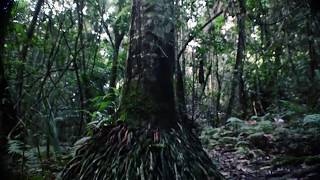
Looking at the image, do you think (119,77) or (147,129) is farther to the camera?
(119,77)

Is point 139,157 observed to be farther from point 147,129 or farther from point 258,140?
point 258,140

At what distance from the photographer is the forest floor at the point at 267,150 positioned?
4.82 meters

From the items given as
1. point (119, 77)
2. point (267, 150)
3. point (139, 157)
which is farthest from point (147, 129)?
point (119, 77)

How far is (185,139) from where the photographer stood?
4.14 metres

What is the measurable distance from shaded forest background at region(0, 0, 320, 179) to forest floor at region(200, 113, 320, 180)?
0.7 inches

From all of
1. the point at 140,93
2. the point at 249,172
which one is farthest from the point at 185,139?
the point at 249,172

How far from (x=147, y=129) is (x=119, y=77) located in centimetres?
634

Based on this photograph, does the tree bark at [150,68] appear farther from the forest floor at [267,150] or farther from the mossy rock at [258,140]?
the mossy rock at [258,140]

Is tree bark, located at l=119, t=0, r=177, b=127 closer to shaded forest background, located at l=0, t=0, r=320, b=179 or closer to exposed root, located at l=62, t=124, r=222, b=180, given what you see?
exposed root, located at l=62, t=124, r=222, b=180

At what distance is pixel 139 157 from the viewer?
148 inches

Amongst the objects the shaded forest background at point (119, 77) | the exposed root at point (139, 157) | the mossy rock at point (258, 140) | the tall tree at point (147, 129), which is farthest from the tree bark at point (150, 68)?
the mossy rock at point (258, 140)

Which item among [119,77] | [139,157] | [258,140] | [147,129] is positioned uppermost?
[119,77]

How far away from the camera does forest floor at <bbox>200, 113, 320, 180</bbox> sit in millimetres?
4824

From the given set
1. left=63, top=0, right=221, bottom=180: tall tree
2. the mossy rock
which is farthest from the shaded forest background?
left=63, top=0, right=221, bottom=180: tall tree
